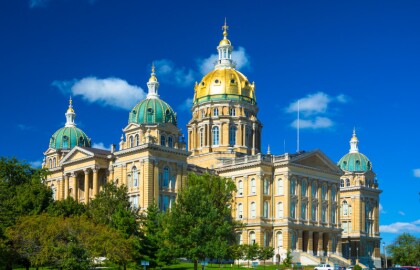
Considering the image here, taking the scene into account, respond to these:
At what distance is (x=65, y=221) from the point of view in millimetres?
72125

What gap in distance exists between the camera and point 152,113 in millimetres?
117312

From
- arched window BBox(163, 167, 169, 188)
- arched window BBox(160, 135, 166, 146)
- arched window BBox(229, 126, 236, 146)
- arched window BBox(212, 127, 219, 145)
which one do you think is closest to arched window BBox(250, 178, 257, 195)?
arched window BBox(163, 167, 169, 188)

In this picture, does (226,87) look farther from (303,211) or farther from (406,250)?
(406,250)

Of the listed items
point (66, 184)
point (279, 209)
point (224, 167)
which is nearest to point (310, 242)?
point (279, 209)

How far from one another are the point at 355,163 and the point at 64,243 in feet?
302

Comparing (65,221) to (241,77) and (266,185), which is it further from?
(241,77)

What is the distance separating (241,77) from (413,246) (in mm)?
41519

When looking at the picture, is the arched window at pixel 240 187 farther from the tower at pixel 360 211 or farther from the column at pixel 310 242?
the tower at pixel 360 211

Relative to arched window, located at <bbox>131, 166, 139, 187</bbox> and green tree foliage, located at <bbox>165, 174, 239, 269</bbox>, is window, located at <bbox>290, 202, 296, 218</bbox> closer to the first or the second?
arched window, located at <bbox>131, 166, 139, 187</bbox>

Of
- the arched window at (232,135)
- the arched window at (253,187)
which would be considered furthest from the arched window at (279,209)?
the arched window at (232,135)

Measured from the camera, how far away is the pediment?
120438 millimetres

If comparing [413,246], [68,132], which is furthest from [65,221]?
[413,246]

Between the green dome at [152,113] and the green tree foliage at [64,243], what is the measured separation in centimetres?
4458

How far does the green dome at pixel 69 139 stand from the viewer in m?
133
